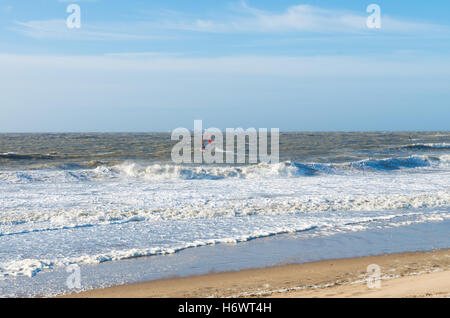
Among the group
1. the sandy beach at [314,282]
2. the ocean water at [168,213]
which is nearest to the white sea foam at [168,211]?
the ocean water at [168,213]

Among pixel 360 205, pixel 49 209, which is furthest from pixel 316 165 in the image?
pixel 49 209

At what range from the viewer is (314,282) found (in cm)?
638

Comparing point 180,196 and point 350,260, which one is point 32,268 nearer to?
point 350,260

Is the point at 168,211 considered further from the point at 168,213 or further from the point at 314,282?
the point at 314,282

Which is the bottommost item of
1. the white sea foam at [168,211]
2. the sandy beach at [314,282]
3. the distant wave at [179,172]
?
the sandy beach at [314,282]

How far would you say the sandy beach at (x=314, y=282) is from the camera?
5699 millimetres

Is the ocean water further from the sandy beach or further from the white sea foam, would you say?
the sandy beach

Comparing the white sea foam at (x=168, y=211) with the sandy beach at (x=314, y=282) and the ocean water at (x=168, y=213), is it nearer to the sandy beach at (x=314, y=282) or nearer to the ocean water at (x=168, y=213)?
the ocean water at (x=168, y=213)

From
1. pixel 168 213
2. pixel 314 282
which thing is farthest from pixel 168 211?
pixel 314 282

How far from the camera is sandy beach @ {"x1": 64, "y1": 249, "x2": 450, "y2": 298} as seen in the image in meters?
5.70

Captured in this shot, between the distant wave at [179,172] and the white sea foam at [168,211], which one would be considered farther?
the distant wave at [179,172]

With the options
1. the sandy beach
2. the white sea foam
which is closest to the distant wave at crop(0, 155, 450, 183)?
the white sea foam

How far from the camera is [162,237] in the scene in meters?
9.23
